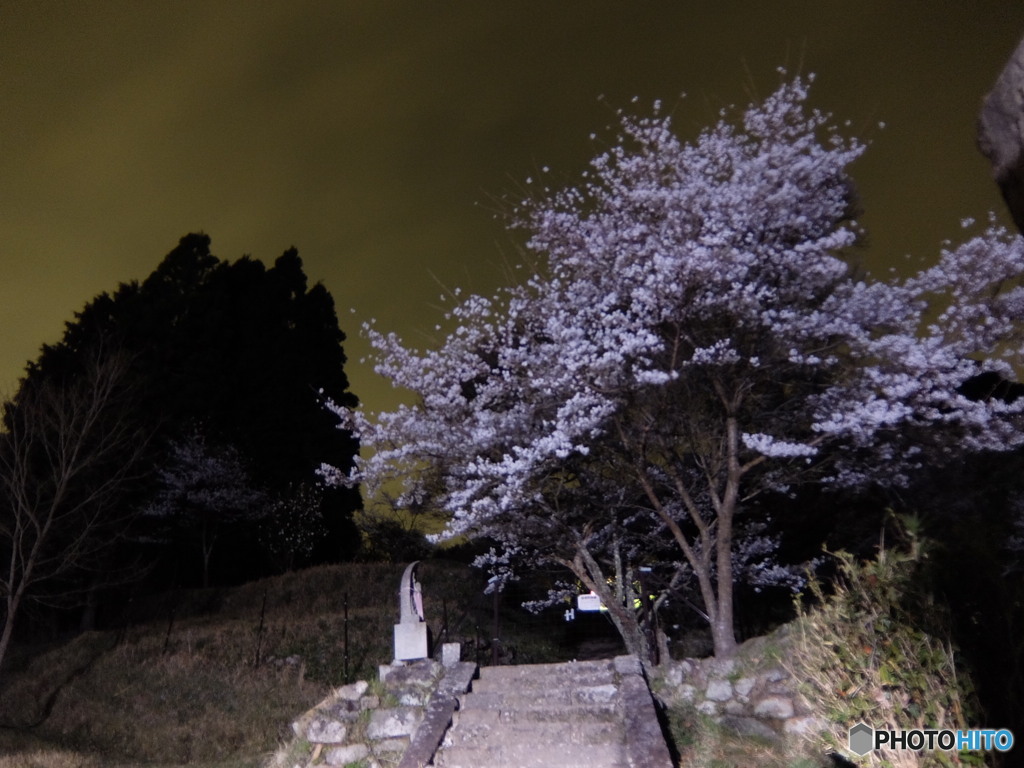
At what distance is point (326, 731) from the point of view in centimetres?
809

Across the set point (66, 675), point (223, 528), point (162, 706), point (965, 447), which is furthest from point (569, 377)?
point (223, 528)

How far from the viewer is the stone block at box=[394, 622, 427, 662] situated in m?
9.38

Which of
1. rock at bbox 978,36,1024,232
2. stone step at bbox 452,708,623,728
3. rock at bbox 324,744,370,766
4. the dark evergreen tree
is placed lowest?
rock at bbox 324,744,370,766

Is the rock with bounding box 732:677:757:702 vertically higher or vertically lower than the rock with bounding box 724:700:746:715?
higher

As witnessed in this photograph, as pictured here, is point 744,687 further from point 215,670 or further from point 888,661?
point 215,670

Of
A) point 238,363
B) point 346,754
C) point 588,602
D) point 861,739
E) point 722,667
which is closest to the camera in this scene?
point 861,739

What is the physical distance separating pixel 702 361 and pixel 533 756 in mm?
5066

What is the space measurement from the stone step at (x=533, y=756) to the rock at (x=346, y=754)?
34.9 inches

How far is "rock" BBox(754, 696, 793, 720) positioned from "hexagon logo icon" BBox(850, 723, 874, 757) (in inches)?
112

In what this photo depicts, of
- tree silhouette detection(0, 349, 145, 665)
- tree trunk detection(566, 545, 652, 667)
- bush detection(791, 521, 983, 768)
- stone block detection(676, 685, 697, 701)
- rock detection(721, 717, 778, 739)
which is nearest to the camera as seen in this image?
bush detection(791, 521, 983, 768)

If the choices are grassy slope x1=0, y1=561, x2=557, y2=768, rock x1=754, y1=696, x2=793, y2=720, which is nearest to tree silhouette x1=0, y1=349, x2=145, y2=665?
grassy slope x1=0, y1=561, x2=557, y2=768

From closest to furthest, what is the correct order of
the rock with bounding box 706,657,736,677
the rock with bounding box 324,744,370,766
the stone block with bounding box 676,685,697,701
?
the rock with bounding box 324,744,370,766, the rock with bounding box 706,657,736,677, the stone block with bounding box 676,685,697,701

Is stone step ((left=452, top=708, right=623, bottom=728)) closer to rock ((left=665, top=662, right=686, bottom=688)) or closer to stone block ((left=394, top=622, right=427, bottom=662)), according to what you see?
rock ((left=665, top=662, right=686, bottom=688))

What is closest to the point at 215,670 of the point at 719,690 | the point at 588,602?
the point at 588,602
